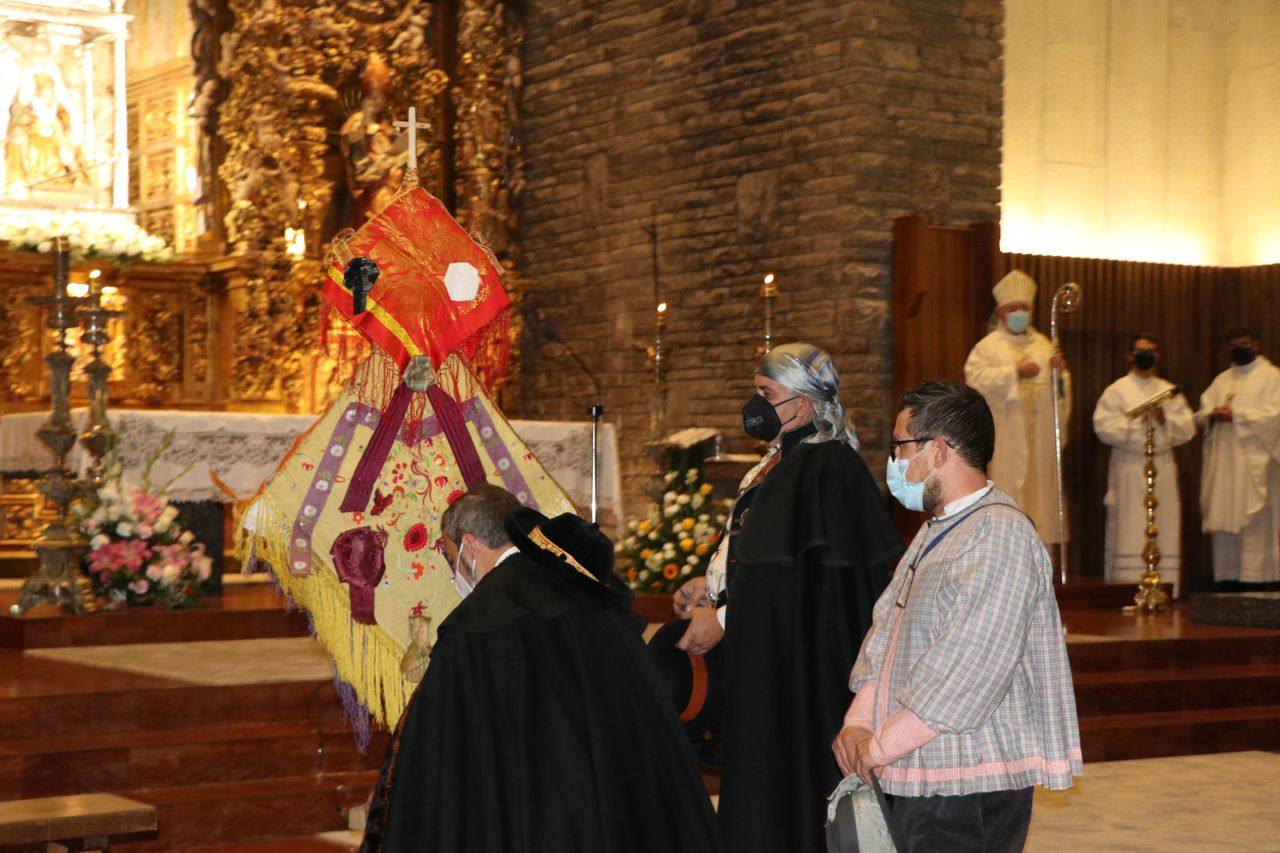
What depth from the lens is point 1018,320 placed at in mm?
11406

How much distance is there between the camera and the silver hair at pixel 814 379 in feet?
14.4

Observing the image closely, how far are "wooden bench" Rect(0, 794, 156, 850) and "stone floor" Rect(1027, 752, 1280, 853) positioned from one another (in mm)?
2923

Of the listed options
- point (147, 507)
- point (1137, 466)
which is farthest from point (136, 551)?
point (1137, 466)

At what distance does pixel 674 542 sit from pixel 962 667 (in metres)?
6.92

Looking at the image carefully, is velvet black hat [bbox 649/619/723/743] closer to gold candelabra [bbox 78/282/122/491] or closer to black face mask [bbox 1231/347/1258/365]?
gold candelabra [bbox 78/282/122/491]

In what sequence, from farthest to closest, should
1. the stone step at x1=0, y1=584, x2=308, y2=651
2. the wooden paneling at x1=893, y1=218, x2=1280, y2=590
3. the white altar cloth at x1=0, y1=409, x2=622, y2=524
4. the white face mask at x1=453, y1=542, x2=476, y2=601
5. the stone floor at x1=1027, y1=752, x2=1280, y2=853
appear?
the wooden paneling at x1=893, y1=218, x2=1280, y2=590 → the white altar cloth at x1=0, y1=409, x2=622, y2=524 → the stone step at x1=0, y1=584, x2=308, y2=651 → the stone floor at x1=1027, y1=752, x2=1280, y2=853 → the white face mask at x1=453, y1=542, x2=476, y2=601

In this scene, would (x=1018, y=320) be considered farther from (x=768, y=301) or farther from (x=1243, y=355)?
(x=1243, y=355)

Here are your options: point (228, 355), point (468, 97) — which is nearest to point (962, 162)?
point (468, 97)

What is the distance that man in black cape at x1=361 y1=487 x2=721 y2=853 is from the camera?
3416 mm

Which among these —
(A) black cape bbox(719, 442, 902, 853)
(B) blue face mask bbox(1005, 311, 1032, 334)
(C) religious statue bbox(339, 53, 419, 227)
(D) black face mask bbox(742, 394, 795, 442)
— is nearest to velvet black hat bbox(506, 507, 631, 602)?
(A) black cape bbox(719, 442, 902, 853)

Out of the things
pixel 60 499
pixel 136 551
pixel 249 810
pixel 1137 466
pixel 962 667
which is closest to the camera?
pixel 962 667

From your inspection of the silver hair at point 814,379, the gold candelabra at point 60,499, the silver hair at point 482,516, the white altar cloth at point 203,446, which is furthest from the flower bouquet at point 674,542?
the silver hair at point 482,516

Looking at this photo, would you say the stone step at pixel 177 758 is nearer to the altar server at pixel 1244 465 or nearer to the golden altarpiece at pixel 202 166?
the golden altarpiece at pixel 202 166

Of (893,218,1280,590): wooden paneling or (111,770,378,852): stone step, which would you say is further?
(893,218,1280,590): wooden paneling
